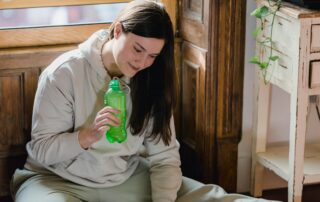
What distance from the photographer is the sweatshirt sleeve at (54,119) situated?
187cm

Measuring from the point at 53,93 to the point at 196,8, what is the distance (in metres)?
0.70

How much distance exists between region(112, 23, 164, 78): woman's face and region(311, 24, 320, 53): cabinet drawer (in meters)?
0.51

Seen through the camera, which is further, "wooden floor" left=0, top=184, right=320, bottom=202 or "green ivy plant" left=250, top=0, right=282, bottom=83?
"wooden floor" left=0, top=184, right=320, bottom=202

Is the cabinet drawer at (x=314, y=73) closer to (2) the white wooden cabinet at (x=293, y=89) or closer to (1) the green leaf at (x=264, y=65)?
(2) the white wooden cabinet at (x=293, y=89)

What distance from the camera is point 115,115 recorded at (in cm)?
180

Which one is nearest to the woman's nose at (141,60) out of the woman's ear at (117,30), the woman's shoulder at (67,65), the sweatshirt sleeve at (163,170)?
the woman's ear at (117,30)

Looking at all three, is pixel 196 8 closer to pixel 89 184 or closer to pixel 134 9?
pixel 134 9

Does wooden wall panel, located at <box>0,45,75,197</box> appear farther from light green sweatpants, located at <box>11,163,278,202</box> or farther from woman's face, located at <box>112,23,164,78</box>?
woman's face, located at <box>112,23,164,78</box>

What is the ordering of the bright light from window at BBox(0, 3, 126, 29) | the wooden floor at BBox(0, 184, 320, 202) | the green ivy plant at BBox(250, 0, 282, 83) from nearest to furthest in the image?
the green ivy plant at BBox(250, 0, 282, 83) → the bright light from window at BBox(0, 3, 126, 29) → the wooden floor at BBox(0, 184, 320, 202)

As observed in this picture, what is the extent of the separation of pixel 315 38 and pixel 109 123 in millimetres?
713

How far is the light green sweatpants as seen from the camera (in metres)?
1.89

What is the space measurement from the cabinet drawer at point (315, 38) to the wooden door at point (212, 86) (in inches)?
13.4

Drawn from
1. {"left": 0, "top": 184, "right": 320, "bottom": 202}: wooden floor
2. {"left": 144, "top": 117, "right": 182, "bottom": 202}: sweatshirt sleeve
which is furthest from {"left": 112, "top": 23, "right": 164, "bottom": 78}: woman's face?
{"left": 0, "top": 184, "right": 320, "bottom": 202}: wooden floor

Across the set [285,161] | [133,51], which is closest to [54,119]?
[133,51]
